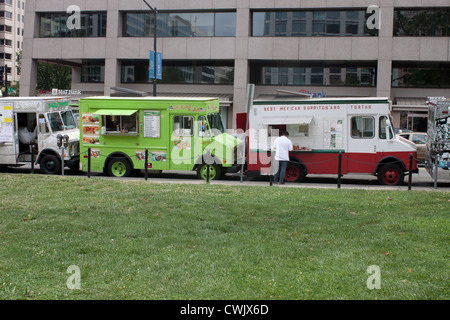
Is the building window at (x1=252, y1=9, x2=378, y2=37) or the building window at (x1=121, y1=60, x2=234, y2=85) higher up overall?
the building window at (x1=252, y1=9, x2=378, y2=37)

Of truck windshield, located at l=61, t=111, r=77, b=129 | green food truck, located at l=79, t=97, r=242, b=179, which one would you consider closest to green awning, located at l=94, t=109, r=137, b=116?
green food truck, located at l=79, t=97, r=242, b=179

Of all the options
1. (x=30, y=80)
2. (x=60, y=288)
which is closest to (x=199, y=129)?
(x=60, y=288)

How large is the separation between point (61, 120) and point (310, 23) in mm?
21554

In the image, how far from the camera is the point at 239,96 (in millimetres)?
35406

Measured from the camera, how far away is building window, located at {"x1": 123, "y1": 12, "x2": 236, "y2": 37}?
35.5m

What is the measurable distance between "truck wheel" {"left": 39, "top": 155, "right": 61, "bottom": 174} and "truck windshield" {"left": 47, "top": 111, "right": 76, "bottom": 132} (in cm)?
112

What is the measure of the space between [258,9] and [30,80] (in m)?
19.0

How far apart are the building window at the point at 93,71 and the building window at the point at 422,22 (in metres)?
22.7

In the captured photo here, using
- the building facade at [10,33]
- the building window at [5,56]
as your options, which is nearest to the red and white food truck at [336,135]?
the building facade at [10,33]

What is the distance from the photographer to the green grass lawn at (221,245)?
5188 millimetres

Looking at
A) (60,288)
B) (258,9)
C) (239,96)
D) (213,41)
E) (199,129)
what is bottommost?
(60,288)

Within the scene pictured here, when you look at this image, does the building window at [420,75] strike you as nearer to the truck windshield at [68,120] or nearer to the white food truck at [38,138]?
the truck windshield at [68,120]

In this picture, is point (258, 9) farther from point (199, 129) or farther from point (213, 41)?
point (199, 129)

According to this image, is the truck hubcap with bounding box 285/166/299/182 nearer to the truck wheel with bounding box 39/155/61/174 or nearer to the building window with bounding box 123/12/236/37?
the truck wheel with bounding box 39/155/61/174
